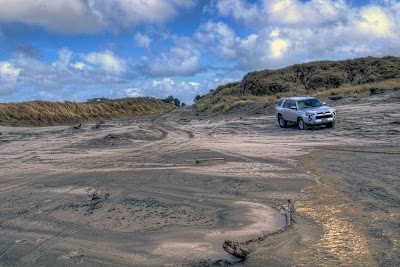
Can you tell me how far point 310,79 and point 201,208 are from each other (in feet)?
177

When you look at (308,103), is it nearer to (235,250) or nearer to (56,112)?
(235,250)

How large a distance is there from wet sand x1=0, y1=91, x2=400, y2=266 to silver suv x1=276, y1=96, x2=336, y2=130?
7.75 metres

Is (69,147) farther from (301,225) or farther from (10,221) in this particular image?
(301,225)

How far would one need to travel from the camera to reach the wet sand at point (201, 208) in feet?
15.7

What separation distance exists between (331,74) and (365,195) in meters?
52.3

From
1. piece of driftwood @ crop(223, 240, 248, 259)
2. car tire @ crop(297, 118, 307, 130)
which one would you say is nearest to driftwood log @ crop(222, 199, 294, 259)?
piece of driftwood @ crop(223, 240, 248, 259)

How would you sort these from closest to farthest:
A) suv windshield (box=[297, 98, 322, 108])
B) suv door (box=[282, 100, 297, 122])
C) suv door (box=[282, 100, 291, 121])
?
suv windshield (box=[297, 98, 322, 108]) → suv door (box=[282, 100, 297, 122]) → suv door (box=[282, 100, 291, 121])

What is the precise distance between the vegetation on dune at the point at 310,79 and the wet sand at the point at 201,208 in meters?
35.3

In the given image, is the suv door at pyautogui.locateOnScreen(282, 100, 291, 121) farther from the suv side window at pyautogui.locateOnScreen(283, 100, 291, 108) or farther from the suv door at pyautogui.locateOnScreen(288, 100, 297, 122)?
the suv door at pyautogui.locateOnScreen(288, 100, 297, 122)

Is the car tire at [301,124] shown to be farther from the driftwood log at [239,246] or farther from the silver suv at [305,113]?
the driftwood log at [239,246]

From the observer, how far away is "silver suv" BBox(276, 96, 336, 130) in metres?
21.1

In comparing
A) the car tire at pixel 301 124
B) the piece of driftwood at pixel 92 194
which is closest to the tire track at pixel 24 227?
the piece of driftwood at pixel 92 194

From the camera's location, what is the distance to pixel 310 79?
57750 millimetres

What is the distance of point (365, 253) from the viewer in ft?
15.1
